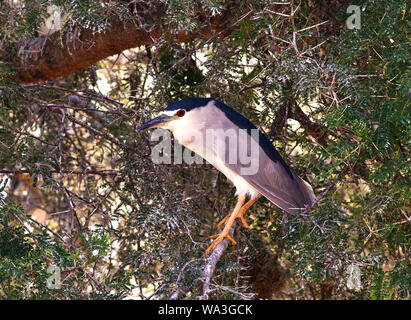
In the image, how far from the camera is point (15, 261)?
205cm

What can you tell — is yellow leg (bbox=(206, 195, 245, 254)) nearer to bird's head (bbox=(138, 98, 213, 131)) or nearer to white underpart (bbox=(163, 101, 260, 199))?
white underpart (bbox=(163, 101, 260, 199))

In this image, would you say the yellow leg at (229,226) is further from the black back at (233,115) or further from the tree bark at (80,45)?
the tree bark at (80,45)

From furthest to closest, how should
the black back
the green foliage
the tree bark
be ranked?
1. the tree bark
2. the black back
3. the green foliage

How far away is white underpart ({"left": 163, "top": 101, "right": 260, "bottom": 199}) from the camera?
2.92 m

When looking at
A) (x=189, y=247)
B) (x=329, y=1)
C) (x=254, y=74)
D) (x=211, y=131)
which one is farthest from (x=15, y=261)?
(x=329, y=1)

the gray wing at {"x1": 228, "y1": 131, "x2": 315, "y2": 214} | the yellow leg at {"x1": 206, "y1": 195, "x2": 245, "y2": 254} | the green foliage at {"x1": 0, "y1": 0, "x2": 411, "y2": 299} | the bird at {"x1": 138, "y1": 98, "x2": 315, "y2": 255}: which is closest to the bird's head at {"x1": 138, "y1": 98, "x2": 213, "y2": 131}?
the bird at {"x1": 138, "y1": 98, "x2": 315, "y2": 255}

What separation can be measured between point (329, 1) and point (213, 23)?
0.66m

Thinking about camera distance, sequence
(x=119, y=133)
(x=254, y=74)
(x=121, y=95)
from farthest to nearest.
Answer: (x=121, y=95) < (x=119, y=133) < (x=254, y=74)

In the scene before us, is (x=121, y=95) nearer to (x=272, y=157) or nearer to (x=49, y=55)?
(x=49, y=55)

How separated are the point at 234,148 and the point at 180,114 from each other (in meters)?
0.35

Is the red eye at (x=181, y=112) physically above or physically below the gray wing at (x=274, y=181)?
above

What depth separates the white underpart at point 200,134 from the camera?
2.92 metres

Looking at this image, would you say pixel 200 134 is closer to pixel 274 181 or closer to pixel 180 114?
pixel 180 114

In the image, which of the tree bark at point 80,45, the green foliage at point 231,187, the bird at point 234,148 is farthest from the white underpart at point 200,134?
the tree bark at point 80,45
